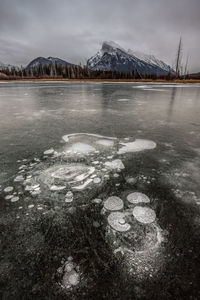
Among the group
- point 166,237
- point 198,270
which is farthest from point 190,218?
point 198,270

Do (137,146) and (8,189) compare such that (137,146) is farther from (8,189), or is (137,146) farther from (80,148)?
(8,189)

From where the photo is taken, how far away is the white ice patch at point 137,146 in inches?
124

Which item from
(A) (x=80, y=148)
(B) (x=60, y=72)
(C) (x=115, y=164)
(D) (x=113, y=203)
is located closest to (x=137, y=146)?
(C) (x=115, y=164)

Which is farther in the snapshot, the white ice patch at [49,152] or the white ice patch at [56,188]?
the white ice patch at [49,152]

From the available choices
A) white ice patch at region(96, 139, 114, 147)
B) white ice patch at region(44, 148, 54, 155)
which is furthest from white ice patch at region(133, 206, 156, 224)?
white ice patch at region(44, 148, 54, 155)

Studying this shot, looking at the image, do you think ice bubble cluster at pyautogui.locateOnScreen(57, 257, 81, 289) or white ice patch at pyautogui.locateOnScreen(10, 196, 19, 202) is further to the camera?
white ice patch at pyautogui.locateOnScreen(10, 196, 19, 202)

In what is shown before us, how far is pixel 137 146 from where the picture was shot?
10.9 feet

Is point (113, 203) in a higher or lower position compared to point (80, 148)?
lower

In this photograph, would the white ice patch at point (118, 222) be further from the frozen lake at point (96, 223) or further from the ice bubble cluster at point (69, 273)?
the ice bubble cluster at point (69, 273)

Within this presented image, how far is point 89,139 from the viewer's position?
12.3 ft

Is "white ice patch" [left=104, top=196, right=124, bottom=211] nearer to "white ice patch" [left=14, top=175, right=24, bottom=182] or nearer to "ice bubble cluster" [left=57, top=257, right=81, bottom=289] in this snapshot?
"ice bubble cluster" [left=57, top=257, right=81, bottom=289]

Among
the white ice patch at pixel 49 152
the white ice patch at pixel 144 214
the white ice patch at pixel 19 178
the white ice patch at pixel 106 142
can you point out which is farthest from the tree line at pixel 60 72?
the white ice patch at pixel 144 214

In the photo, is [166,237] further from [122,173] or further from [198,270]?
[122,173]

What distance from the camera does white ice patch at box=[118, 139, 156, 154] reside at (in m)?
3.14
